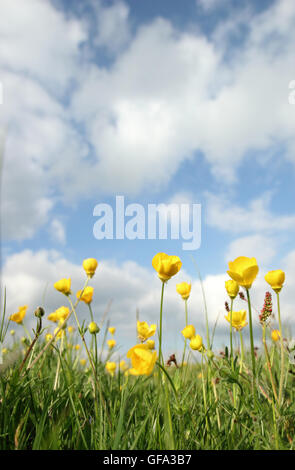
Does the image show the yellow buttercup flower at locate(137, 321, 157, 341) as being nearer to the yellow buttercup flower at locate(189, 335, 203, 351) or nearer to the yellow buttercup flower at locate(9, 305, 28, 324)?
the yellow buttercup flower at locate(189, 335, 203, 351)

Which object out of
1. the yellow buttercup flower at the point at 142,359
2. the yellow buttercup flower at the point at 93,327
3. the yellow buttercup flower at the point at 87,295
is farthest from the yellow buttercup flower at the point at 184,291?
the yellow buttercup flower at the point at 142,359

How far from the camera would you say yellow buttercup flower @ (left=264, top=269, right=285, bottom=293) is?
6.15 feet

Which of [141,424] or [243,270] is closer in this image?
[243,270]

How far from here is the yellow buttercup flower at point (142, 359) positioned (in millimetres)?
1437

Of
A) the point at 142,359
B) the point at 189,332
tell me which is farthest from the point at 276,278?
the point at 142,359

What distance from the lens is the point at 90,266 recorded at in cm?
210

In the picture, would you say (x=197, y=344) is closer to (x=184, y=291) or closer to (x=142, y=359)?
(x=184, y=291)

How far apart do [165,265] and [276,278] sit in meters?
0.59

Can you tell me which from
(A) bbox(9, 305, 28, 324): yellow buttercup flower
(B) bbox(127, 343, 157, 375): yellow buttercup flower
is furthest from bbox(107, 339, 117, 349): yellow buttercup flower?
(B) bbox(127, 343, 157, 375): yellow buttercup flower

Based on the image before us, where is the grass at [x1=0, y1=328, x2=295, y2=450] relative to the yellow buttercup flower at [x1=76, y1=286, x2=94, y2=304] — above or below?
below

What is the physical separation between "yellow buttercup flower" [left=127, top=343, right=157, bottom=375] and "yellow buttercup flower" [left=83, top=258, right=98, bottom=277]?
27.2 inches

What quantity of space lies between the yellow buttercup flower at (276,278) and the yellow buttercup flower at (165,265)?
1.55ft

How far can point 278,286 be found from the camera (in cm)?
189
